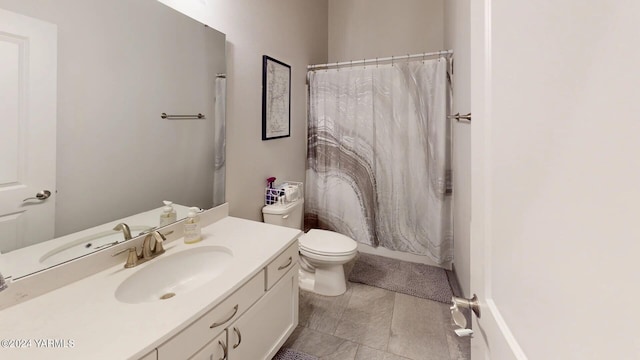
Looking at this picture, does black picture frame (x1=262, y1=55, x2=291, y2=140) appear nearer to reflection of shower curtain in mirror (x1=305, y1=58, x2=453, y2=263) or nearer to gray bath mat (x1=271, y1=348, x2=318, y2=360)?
reflection of shower curtain in mirror (x1=305, y1=58, x2=453, y2=263)

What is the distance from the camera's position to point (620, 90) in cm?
27

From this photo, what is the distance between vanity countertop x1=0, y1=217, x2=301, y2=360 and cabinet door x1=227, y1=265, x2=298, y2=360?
0.20m

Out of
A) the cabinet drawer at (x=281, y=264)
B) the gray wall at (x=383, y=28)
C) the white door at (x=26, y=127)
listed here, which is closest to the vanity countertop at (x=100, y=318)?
the cabinet drawer at (x=281, y=264)

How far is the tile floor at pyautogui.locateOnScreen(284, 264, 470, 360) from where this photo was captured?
158 cm

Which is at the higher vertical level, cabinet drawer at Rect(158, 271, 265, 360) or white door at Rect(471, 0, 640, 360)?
white door at Rect(471, 0, 640, 360)

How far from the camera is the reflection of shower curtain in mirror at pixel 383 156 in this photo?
2.36 meters

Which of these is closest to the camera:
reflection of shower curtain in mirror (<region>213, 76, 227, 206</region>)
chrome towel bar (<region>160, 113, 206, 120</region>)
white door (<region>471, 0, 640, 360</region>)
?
white door (<region>471, 0, 640, 360</region>)

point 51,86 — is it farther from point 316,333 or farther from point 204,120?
point 316,333

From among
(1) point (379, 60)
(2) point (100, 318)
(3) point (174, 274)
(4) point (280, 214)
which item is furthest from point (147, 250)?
(1) point (379, 60)

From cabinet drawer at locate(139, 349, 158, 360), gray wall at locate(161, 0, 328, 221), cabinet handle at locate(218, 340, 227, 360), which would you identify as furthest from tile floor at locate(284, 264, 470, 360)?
cabinet drawer at locate(139, 349, 158, 360)

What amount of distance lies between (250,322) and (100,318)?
21.0 inches

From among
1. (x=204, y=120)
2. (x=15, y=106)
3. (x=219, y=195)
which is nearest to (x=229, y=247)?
(x=219, y=195)

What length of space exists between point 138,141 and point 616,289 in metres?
1.49

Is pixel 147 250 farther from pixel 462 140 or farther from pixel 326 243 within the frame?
pixel 462 140
